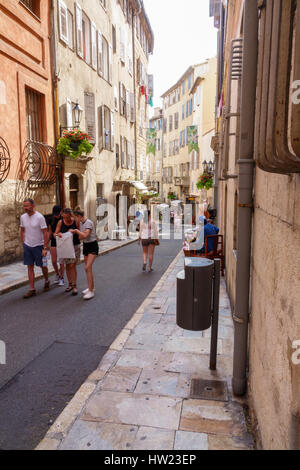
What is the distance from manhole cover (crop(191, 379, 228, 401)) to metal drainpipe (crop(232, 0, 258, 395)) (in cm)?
15

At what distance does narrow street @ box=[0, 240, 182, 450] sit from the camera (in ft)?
10.7

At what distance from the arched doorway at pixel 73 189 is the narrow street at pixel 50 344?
7300mm

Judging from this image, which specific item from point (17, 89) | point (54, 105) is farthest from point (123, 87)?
point (17, 89)

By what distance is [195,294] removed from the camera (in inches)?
149

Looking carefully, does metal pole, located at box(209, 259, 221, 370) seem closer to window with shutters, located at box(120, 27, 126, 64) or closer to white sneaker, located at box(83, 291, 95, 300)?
white sneaker, located at box(83, 291, 95, 300)

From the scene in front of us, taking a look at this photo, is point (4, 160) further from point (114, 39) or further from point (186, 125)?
point (186, 125)

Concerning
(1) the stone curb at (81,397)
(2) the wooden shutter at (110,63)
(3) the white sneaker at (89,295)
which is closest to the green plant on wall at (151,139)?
(2) the wooden shutter at (110,63)

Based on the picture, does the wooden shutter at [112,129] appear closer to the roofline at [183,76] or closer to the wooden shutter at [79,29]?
the wooden shutter at [79,29]

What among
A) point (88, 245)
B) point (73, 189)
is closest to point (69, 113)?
point (73, 189)

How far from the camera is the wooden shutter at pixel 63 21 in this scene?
1283 centimetres

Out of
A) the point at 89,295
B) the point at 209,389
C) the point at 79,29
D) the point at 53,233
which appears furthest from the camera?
the point at 79,29

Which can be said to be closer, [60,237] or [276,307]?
[276,307]

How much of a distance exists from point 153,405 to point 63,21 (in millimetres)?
14134

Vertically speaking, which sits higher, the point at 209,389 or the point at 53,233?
the point at 53,233
